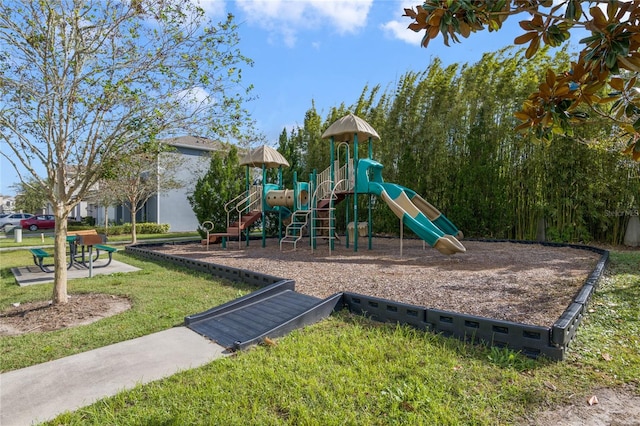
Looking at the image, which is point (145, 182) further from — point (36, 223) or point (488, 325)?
point (488, 325)

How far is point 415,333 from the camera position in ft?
11.0

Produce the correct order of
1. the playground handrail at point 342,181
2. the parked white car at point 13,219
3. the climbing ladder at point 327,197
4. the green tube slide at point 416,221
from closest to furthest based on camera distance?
the green tube slide at point 416,221, the climbing ladder at point 327,197, the playground handrail at point 342,181, the parked white car at point 13,219

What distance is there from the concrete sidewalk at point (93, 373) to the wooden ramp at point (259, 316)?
0.69 ft

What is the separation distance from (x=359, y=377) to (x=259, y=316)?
5.87 ft

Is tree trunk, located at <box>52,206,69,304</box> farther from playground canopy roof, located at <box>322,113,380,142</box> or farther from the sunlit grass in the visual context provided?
playground canopy roof, located at <box>322,113,380,142</box>

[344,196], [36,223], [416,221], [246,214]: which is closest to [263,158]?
[246,214]

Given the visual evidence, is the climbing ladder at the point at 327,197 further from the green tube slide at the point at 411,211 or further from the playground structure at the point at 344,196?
the green tube slide at the point at 411,211

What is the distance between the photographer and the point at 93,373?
9.08ft

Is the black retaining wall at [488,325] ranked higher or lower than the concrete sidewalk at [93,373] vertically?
higher

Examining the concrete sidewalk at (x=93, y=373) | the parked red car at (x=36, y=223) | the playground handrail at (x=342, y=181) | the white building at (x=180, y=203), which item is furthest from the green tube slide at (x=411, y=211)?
the parked red car at (x=36, y=223)

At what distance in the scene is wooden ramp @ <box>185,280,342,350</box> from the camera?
3455 mm

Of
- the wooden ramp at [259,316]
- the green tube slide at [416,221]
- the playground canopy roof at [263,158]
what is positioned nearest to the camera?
the wooden ramp at [259,316]

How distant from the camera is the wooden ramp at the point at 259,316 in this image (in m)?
3.46

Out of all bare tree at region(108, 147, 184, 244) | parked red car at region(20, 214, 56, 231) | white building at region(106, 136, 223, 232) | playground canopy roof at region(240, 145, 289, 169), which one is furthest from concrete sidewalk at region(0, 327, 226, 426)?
parked red car at region(20, 214, 56, 231)
